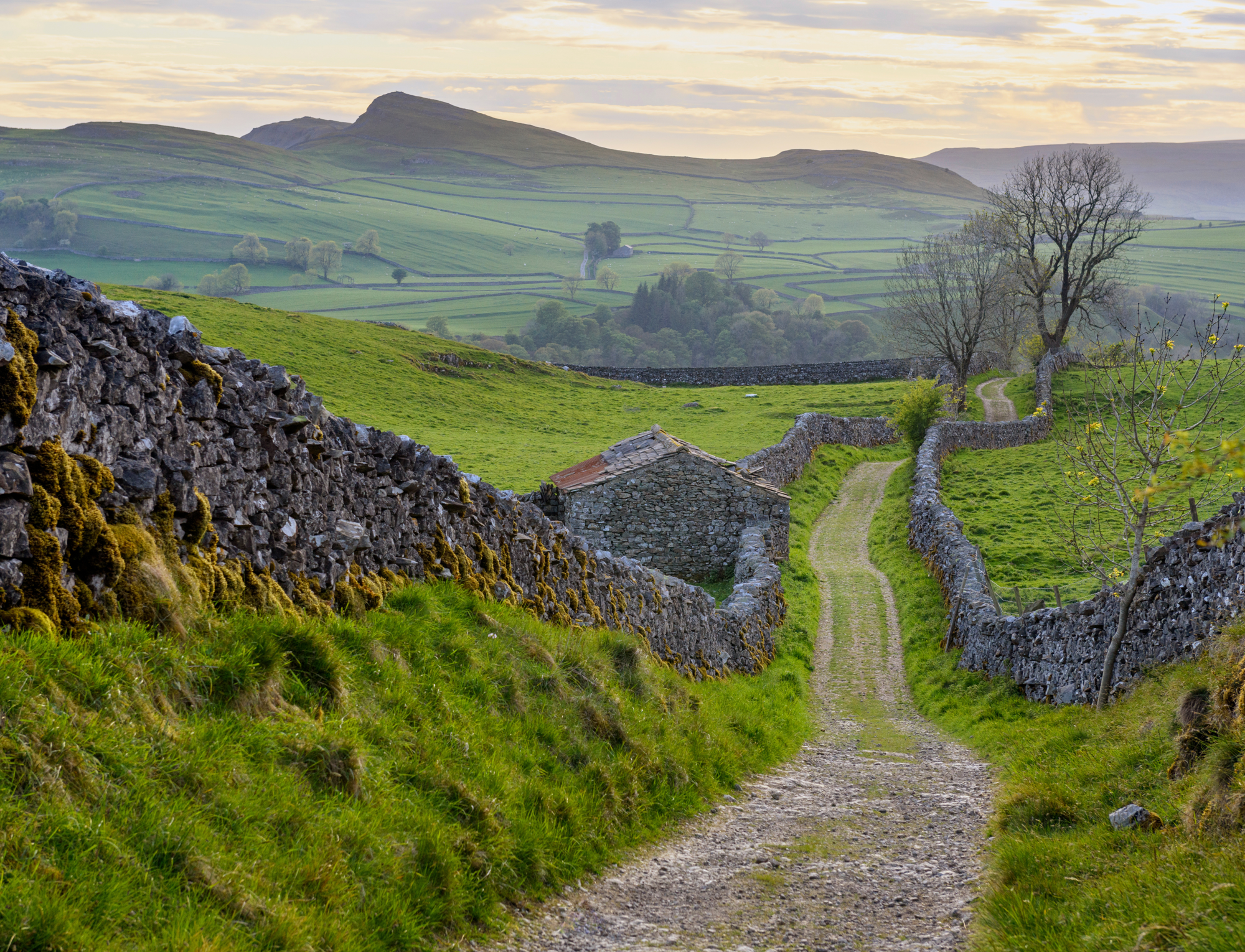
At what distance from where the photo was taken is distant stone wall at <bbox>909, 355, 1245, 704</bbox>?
10.7 metres

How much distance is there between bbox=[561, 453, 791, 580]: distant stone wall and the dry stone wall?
14.0 metres

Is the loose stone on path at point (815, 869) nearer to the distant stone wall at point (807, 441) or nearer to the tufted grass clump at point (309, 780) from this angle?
the tufted grass clump at point (309, 780)

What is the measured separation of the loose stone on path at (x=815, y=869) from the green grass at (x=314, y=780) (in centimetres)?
36

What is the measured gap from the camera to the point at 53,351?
5668 mm

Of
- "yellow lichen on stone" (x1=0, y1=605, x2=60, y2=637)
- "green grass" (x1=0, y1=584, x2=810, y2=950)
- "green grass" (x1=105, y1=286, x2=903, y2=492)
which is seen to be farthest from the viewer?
"green grass" (x1=105, y1=286, x2=903, y2=492)

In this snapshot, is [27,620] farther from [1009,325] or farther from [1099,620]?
[1009,325]

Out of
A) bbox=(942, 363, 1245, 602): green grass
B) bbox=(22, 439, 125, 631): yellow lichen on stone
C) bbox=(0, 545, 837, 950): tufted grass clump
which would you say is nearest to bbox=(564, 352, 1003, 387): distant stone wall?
bbox=(942, 363, 1245, 602): green grass

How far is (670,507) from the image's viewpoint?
27484mm

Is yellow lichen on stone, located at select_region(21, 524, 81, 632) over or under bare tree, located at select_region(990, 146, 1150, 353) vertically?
under

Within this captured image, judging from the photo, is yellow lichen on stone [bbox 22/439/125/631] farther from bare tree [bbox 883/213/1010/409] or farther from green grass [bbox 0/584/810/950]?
bare tree [bbox 883/213/1010/409]

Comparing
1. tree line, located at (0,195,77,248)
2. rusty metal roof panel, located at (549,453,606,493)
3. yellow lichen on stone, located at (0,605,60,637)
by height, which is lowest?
rusty metal roof panel, located at (549,453,606,493)

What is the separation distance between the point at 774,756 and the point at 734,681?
14.5ft

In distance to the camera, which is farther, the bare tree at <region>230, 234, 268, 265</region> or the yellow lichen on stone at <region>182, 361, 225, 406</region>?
the bare tree at <region>230, 234, 268, 265</region>

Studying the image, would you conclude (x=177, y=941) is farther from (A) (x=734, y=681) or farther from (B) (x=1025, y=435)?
(B) (x=1025, y=435)
